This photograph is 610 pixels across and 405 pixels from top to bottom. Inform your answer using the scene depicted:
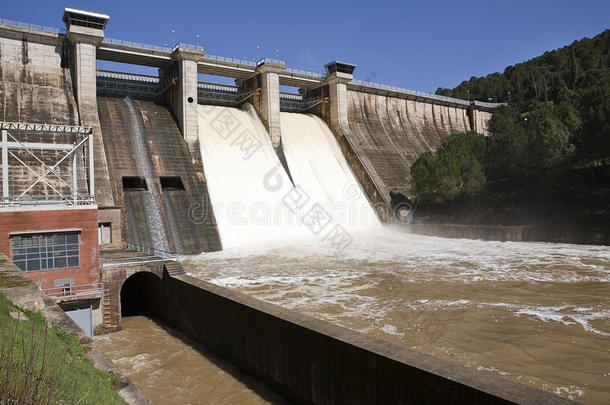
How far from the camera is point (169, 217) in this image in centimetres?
2344

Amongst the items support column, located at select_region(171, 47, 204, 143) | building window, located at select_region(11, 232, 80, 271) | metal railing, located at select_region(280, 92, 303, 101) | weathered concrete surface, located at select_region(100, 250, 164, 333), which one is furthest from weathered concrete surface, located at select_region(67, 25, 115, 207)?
metal railing, located at select_region(280, 92, 303, 101)

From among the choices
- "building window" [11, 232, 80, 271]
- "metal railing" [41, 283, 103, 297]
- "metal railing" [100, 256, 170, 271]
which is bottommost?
"metal railing" [41, 283, 103, 297]

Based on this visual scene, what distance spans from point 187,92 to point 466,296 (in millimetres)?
21389

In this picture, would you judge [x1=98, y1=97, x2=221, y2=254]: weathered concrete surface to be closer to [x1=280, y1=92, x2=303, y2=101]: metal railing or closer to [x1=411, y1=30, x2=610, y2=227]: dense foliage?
[x1=280, y1=92, x2=303, y2=101]: metal railing

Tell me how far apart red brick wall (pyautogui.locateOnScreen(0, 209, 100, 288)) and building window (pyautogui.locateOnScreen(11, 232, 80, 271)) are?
0.14 meters

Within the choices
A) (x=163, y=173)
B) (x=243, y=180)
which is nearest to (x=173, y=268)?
(x=163, y=173)

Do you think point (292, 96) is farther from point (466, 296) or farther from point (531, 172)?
point (466, 296)

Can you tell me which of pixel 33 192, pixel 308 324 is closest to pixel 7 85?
pixel 33 192

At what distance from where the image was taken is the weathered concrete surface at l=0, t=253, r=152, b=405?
629 cm

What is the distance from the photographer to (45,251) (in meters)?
13.6

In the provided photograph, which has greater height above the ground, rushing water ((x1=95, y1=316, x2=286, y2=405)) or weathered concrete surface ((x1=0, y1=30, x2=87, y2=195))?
weathered concrete surface ((x1=0, y1=30, x2=87, y2=195))

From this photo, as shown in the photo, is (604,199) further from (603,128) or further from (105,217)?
(105,217)

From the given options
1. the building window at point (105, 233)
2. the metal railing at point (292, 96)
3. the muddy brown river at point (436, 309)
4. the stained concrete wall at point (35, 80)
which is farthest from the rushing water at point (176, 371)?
the metal railing at point (292, 96)

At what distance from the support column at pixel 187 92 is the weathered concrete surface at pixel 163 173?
654 millimetres
